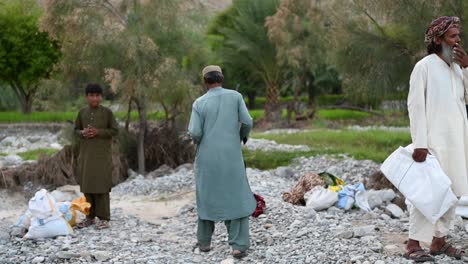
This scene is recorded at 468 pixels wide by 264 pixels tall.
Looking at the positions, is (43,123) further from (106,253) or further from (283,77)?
(106,253)

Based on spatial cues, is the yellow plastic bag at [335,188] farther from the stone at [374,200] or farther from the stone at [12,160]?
the stone at [12,160]

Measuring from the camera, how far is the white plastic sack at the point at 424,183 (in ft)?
18.0

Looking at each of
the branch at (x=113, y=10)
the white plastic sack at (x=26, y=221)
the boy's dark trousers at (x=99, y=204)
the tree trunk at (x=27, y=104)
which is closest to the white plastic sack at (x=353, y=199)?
the boy's dark trousers at (x=99, y=204)

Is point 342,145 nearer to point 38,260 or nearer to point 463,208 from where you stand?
point 463,208

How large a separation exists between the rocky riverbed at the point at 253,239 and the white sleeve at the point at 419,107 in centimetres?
102

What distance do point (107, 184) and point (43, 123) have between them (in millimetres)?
22314

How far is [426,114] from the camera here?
18.9ft

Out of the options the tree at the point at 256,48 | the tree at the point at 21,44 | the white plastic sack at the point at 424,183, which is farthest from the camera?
the tree at the point at 256,48

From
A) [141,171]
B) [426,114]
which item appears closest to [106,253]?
[426,114]

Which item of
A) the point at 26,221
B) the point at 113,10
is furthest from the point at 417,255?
the point at 113,10

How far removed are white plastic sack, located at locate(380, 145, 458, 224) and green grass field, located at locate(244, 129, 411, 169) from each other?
8.45 m

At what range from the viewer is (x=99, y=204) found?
811 centimetres

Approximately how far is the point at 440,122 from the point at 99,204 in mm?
4168

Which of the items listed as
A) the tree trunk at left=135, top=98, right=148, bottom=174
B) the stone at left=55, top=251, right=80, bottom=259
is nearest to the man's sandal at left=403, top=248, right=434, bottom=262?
the stone at left=55, top=251, right=80, bottom=259
